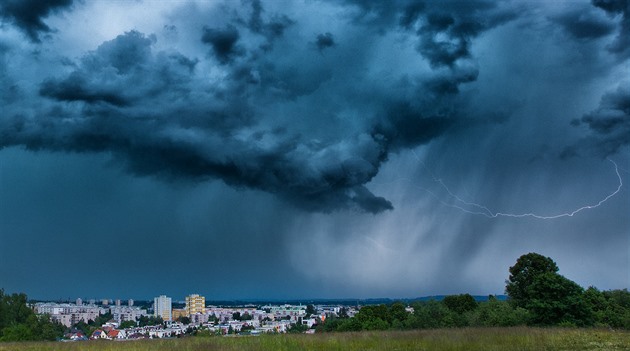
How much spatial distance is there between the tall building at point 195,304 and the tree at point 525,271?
49.4 m

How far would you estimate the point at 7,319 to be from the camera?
3255 inches

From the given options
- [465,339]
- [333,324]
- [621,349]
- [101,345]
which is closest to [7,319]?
[333,324]

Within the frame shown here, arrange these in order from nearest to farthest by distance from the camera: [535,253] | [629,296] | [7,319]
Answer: [535,253], [629,296], [7,319]

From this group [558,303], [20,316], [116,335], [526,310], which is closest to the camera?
[558,303]

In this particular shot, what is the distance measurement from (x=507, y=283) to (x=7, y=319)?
74.7 meters

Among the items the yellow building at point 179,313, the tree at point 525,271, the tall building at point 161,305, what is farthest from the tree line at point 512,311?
the tall building at point 161,305

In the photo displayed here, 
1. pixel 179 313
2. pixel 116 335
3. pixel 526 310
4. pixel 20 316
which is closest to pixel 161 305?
pixel 179 313

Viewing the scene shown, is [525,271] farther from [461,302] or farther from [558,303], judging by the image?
[558,303]

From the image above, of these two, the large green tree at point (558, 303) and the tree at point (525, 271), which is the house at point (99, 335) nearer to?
the large green tree at point (558, 303)

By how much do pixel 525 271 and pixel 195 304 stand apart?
191 ft

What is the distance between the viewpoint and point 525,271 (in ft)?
211

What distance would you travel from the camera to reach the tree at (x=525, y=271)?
62344mm

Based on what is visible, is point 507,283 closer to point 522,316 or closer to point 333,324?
point 333,324

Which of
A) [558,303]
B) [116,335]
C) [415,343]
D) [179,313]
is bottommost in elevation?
[179,313]
